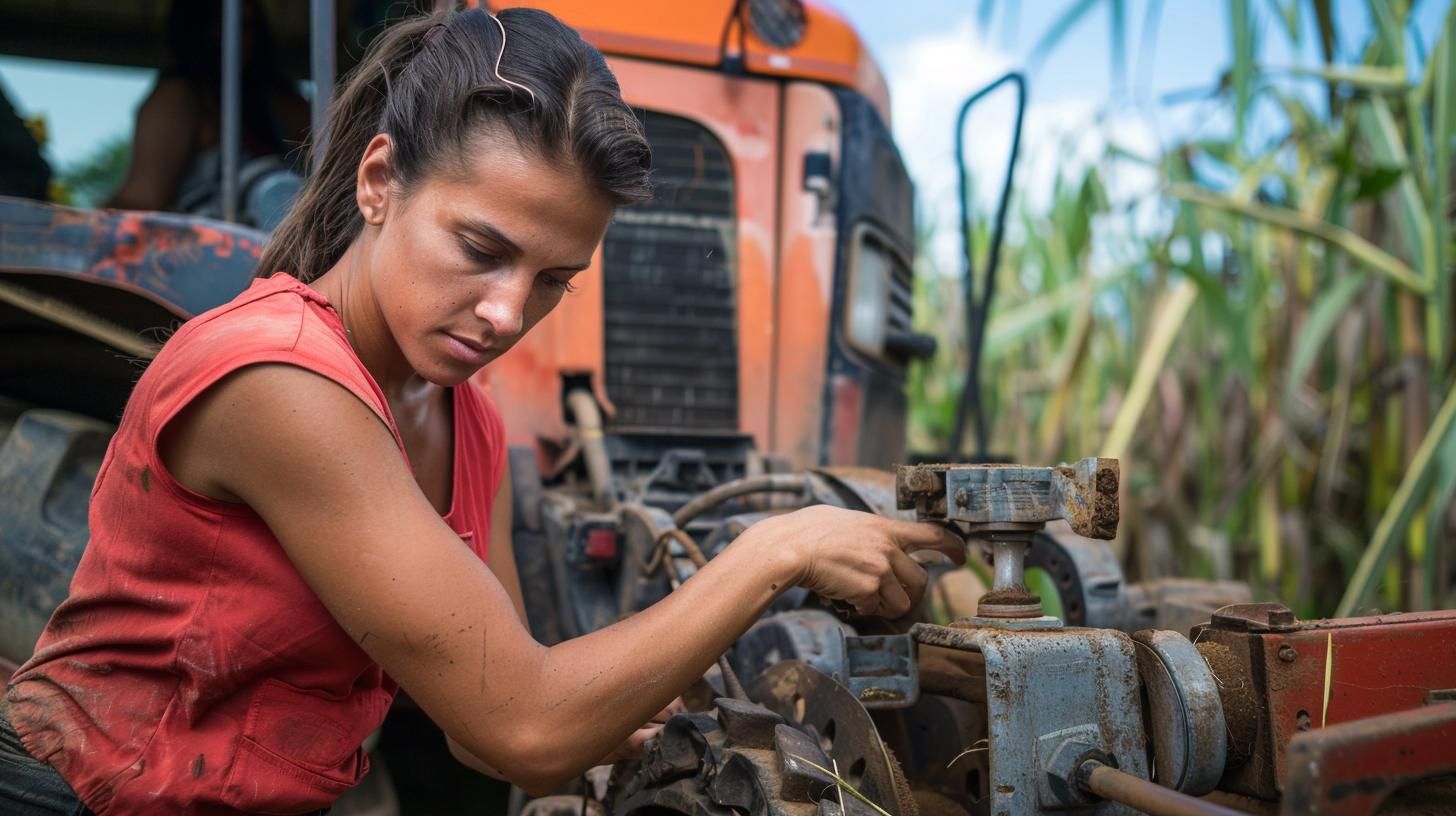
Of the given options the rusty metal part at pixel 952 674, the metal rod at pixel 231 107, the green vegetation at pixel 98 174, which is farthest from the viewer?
the green vegetation at pixel 98 174

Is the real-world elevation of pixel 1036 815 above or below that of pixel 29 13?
below

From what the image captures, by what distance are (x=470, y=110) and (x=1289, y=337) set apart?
352cm

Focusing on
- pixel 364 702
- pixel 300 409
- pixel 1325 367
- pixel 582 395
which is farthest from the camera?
pixel 1325 367

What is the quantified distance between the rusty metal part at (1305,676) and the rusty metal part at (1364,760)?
0.27 metres

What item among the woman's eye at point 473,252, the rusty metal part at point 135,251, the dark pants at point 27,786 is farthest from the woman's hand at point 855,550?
the rusty metal part at point 135,251

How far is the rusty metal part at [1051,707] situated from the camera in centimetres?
129

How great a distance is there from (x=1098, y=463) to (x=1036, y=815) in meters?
0.39

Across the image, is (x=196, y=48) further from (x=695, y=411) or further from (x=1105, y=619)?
(x=1105, y=619)

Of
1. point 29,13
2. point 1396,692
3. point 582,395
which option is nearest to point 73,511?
point 582,395

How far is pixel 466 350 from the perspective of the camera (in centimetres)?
141

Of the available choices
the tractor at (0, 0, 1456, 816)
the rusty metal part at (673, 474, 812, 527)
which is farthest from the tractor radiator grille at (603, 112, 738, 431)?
the rusty metal part at (673, 474, 812, 527)

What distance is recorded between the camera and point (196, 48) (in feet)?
9.66

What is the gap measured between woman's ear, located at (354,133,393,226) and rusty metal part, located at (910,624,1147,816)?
846 millimetres

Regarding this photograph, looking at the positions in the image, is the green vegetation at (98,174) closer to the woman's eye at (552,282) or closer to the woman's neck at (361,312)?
the woman's neck at (361,312)
